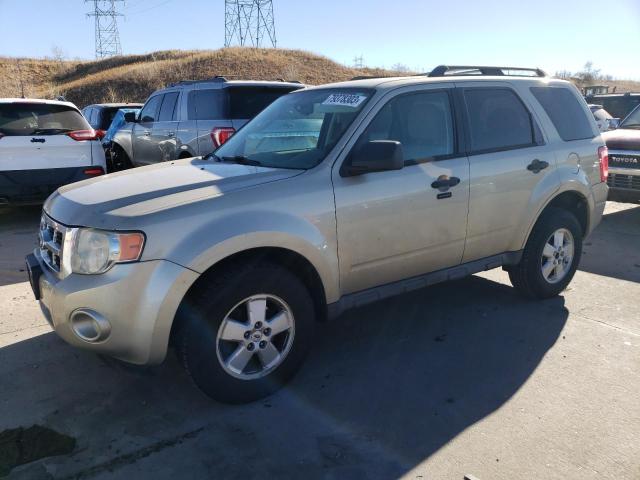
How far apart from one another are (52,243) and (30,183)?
15.6ft

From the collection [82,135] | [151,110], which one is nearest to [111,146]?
[151,110]

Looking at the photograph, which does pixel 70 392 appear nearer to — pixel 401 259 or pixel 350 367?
pixel 350 367

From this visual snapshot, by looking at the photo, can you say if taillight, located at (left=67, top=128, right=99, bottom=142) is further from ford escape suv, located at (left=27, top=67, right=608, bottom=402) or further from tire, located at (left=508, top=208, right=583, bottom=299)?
tire, located at (left=508, top=208, right=583, bottom=299)

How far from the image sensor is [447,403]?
10.6 ft

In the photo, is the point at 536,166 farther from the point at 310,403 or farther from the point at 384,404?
the point at 310,403

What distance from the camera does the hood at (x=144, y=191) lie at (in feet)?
9.66

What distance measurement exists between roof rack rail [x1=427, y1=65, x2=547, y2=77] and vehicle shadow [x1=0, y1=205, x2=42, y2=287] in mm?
4425

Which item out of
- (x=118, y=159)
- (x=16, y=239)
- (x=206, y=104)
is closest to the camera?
(x=16, y=239)

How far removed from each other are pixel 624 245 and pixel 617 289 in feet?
6.42

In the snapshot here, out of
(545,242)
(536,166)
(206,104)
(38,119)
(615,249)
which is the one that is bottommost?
(615,249)

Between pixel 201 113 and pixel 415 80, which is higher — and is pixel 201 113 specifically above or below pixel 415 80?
above

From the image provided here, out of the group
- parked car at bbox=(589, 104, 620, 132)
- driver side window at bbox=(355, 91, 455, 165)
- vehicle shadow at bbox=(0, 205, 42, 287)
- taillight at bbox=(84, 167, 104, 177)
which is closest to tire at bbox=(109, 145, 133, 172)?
vehicle shadow at bbox=(0, 205, 42, 287)

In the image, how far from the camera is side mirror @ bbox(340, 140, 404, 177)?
330cm

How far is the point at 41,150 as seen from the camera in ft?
24.1
